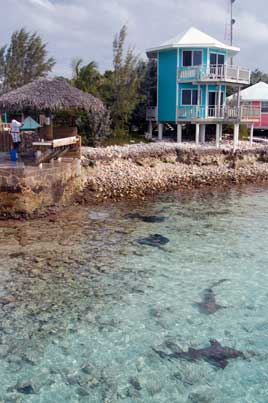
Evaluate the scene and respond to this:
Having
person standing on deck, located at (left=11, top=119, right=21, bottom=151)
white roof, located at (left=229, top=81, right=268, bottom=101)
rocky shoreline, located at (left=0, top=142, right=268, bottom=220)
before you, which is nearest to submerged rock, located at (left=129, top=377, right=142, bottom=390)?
rocky shoreline, located at (left=0, top=142, right=268, bottom=220)

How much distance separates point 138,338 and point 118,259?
390 cm

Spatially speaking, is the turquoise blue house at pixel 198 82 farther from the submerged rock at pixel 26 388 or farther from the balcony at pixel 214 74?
the submerged rock at pixel 26 388

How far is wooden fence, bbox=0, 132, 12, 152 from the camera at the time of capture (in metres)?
20.6

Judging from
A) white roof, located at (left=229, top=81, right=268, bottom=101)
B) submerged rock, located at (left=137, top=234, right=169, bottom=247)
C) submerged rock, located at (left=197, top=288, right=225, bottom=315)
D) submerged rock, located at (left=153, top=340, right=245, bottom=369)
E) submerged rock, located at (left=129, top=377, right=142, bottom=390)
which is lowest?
submerged rock, located at (left=129, top=377, right=142, bottom=390)

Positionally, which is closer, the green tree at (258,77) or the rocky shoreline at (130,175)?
the rocky shoreline at (130,175)

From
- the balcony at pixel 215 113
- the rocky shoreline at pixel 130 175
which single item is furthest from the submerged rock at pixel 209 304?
the balcony at pixel 215 113

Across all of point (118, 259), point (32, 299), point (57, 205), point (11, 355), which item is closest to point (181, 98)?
point (57, 205)

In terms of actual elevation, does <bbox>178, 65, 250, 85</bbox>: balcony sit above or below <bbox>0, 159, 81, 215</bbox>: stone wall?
above

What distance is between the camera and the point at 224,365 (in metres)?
6.54

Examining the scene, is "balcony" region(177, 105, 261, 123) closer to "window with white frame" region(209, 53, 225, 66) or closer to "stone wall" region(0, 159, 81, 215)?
"window with white frame" region(209, 53, 225, 66)

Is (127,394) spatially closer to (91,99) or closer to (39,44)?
(91,99)

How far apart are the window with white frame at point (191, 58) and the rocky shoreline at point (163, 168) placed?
560 centimetres

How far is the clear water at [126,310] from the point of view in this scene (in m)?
6.14

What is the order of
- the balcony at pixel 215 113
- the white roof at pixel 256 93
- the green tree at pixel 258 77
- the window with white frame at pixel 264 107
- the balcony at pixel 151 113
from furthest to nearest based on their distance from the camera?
the green tree at pixel 258 77 < the window with white frame at pixel 264 107 < the white roof at pixel 256 93 < the balcony at pixel 151 113 < the balcony at pixel 215 113
